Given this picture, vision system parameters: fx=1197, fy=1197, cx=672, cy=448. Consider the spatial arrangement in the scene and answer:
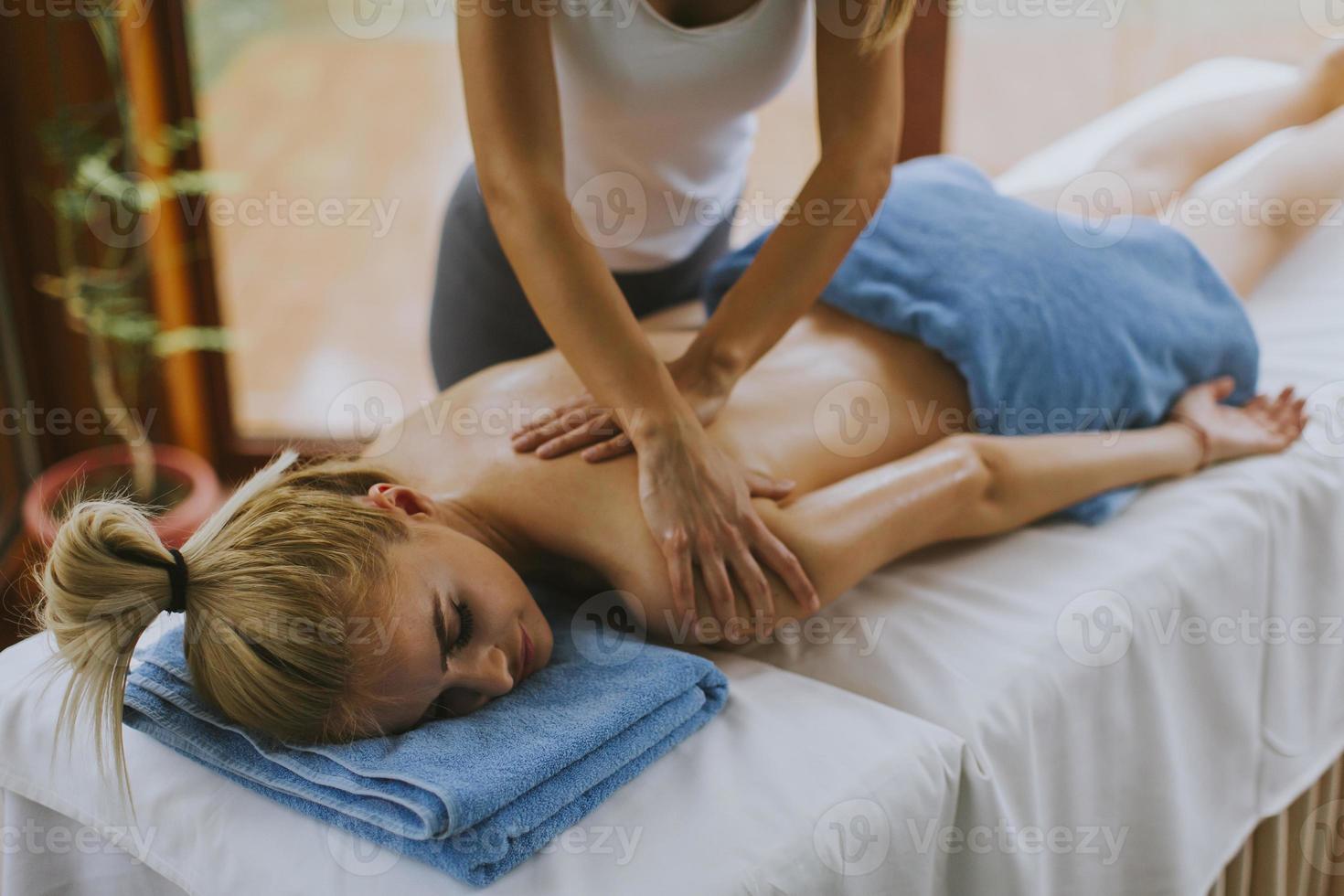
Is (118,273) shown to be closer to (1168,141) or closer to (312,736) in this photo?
(312,736)

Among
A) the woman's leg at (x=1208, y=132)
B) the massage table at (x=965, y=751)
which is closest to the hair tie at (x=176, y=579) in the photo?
the massage table at (x=965, y=751)

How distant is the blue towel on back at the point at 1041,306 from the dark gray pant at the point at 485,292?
0.11 metres

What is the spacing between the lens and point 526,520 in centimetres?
132

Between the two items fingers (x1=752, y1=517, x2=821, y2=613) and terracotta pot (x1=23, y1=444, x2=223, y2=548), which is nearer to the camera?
fingers (x1=752, y1=517, x2=821, y2=613)

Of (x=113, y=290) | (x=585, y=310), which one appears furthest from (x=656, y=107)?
(x=113, y=290)

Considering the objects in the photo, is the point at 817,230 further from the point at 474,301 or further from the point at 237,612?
the point at 237,612

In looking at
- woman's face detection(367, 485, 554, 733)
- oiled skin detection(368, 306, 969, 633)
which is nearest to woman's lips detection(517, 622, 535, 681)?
woman's face detection(367, 485, 554, 733)

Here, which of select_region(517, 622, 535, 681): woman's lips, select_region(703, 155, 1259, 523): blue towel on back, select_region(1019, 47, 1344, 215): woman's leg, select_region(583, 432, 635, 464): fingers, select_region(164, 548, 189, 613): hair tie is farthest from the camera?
select_region(1019, 47, 1344, 215): woman's leg

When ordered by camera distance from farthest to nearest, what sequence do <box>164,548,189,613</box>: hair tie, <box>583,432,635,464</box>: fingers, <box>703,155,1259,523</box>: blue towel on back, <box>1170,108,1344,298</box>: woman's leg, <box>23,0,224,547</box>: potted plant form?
1. <box>23,0,224,547</box>: potted plant
2. <box>1170,108,1344,298</box>: woman's leg
3. <box>703,155,1259,523</box>: blue towel on back
4. <box>583,432,635,464</box>: fingers
5. <box>164,548,189,613</box>: hair tie

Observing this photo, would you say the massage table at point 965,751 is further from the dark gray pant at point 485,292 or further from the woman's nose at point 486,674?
the dark gray pant at point 485,292

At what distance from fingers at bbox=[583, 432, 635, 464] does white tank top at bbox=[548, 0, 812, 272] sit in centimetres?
44

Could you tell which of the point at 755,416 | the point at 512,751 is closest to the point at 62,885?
the point at 512,751

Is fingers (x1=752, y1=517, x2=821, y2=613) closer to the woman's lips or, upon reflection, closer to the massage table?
the massage table

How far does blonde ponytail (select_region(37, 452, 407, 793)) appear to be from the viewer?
1.03 metres
